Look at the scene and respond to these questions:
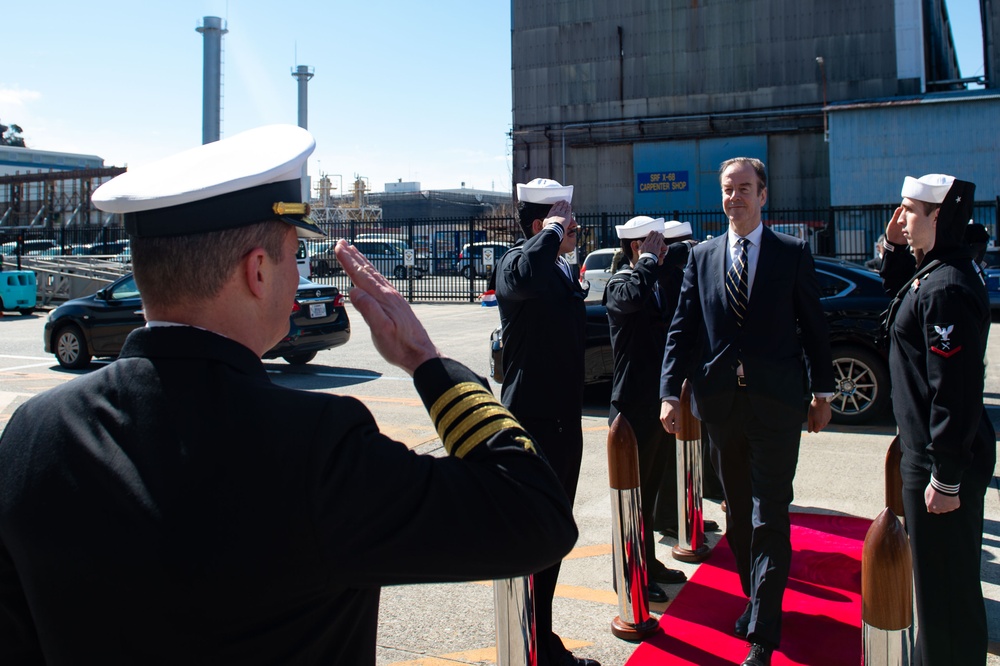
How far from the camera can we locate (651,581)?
15.1ft

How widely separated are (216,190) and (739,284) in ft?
9.48

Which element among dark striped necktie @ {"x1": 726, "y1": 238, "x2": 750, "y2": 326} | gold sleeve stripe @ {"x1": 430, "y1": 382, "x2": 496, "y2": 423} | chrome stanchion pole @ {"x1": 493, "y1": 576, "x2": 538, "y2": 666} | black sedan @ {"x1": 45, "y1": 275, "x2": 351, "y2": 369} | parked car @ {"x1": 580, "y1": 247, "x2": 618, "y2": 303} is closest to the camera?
gold sleeve stripe @ {"x1": 430, "y1": 382, "x2": 496, "y2": 423}

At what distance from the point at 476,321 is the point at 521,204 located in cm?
1558

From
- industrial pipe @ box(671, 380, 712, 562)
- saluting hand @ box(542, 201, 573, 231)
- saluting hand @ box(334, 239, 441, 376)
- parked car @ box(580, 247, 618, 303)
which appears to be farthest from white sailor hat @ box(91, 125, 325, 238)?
parked car @ box(580, 247, 618, 303)

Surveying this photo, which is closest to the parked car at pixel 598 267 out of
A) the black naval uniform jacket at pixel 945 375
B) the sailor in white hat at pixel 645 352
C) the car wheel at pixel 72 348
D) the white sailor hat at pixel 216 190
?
the car wheel at pixel 72 348

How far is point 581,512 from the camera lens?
5828 mm

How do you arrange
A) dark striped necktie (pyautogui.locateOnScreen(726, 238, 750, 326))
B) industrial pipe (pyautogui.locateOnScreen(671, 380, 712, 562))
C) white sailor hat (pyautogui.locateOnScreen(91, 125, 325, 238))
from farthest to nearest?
industrial pipe (pyautogui.locateOnScreen(671, 380, 712, 562)) → dark striped necktie (pyautogui.locateOnScreen(726, 238, 750, 326)) → white sailor hat (pyautogui.locateOnScreen(91, 125, 325, 238))

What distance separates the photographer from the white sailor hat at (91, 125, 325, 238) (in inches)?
55.8

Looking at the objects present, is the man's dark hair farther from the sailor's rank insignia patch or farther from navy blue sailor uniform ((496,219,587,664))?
the sailor's rank insignia patch

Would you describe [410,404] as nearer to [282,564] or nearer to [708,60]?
[282,564]

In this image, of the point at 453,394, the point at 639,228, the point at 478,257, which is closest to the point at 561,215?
the point at 639,228

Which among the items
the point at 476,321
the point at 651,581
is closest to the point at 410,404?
the point at 651,581

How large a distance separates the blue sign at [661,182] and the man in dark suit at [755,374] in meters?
32.3

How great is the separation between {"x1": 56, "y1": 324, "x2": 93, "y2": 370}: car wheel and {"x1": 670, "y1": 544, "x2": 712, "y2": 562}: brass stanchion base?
35.2 ft
